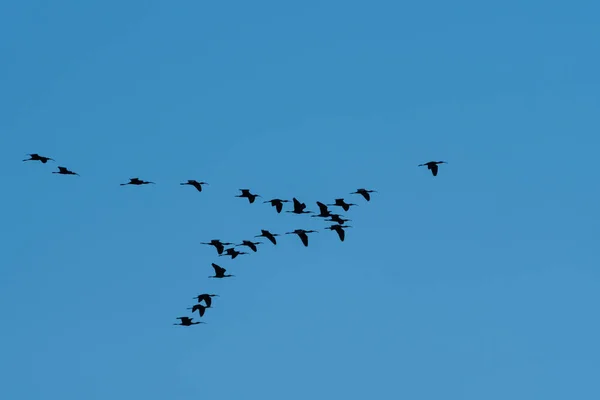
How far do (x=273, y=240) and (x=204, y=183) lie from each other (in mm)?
8073

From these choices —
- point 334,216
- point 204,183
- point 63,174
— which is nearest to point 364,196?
point 334,216

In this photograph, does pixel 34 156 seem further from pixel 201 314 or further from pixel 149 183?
pixel 201 314

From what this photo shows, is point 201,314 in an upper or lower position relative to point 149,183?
lower

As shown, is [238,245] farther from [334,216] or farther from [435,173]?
[435,173]

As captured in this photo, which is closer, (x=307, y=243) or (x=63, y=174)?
(x=63, y=174)

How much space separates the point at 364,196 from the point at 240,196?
10879 mm

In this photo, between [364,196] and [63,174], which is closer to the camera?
[63,174]

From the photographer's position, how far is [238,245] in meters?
142

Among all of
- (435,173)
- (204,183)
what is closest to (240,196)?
(204,183)

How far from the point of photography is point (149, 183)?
138000mm

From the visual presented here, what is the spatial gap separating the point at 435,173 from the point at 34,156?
112 feet


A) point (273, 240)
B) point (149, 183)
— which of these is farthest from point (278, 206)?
point (149, 183)

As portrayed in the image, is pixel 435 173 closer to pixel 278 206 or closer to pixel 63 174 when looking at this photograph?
pixel 278 206

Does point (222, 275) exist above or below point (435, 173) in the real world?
below
